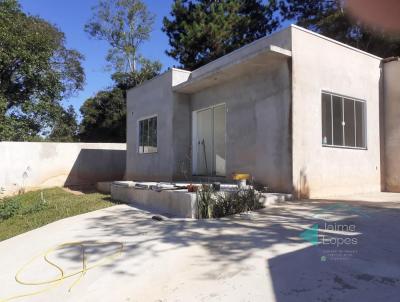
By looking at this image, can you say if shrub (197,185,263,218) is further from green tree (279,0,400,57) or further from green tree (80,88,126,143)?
green tree (80,88,126,143)

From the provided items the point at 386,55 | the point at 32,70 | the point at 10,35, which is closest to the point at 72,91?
the point at 32,70

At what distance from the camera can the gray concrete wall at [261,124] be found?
8273 mm

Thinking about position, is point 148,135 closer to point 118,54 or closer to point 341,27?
point 341,27

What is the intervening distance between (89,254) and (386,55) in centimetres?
1683

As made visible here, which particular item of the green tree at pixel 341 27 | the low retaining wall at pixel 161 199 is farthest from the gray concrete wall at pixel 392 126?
the low retaining wall at pixel 161 199

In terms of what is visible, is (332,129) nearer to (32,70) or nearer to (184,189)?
(184,189)

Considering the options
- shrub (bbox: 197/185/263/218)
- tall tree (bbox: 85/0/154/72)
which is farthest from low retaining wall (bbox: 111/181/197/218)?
tall tree (bbox: 85/0/154/72)

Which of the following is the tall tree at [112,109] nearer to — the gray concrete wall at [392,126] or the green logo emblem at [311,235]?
the gray concrete wall at [392,126]

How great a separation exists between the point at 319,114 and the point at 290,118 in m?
1.04

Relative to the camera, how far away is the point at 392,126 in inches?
408

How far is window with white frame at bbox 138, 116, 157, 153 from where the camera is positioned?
13164 mm

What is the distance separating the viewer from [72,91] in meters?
26.3

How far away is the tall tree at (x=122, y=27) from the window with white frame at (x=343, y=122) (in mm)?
20274

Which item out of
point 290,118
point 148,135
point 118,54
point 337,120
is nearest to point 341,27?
point 337,120
